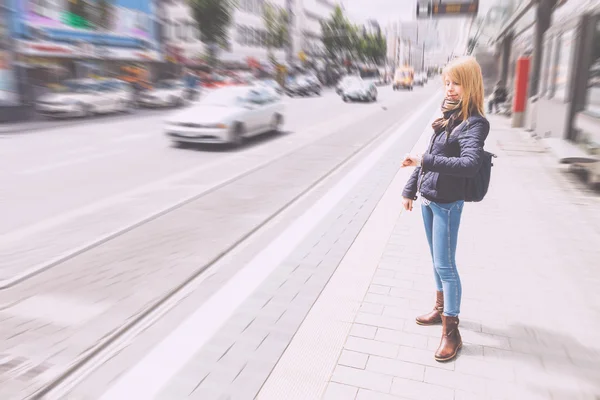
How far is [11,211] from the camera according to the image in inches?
258

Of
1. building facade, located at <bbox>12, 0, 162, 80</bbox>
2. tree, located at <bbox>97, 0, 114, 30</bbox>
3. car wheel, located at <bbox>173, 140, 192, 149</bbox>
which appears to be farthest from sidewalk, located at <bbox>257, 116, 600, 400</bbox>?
tree, located at <bbox>97, 0, 114, 30</bbox>

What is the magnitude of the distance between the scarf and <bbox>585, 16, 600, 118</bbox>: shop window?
7798 mm

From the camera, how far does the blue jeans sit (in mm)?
3045

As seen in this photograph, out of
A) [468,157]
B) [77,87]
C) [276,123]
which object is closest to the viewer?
[468,157]

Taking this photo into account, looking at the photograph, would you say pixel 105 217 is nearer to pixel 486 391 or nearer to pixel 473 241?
pixel 473 241

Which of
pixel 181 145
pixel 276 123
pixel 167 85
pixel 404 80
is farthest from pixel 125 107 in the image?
pixel 404 80

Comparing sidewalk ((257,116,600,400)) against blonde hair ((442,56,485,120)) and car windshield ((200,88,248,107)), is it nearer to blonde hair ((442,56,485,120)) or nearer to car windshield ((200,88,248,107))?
blonde hair ((442,56,485,120))

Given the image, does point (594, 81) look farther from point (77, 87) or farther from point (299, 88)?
point (299, 88)

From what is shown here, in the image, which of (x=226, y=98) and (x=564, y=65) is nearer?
(x=564, y=65)

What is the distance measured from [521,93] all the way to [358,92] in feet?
48.5

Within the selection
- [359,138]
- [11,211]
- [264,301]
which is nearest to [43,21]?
[359,138]

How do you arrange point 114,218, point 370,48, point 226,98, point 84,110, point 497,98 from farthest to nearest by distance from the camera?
1. point 370,48
2. point 497,98
3. point 84,110
4. point 226,98
5. point 114,218

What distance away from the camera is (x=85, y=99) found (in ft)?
59.9

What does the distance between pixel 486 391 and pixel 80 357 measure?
2493mm
